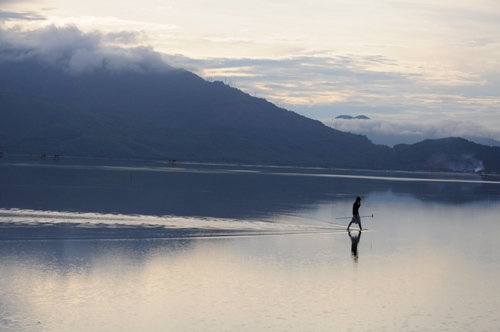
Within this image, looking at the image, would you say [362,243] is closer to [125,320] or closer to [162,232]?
[162,232]

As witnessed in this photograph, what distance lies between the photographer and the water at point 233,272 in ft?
62.6

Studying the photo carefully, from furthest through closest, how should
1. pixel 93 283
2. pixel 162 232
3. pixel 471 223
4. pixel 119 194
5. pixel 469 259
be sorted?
pixel 119 194 → pixel 471 223 → pixel 162 232 → pixel 469 259 → pixel 93 283

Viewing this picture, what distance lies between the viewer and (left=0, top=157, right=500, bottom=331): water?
19078mm

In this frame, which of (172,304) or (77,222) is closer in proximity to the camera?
(172,304)

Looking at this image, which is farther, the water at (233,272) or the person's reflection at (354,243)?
the person's reflection at (354,243)

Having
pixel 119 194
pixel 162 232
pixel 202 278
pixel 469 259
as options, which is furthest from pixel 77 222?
pixel 119 194

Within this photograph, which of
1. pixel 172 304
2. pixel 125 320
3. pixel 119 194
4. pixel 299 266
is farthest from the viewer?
pixel 119 194

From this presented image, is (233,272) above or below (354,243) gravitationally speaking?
below

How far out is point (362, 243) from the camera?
115ft

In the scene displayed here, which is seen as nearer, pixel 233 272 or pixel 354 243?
pixel 233 272

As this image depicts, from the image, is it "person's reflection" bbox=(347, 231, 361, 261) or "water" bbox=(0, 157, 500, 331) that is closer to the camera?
"water" bbox=(0, 157, 500, 331)

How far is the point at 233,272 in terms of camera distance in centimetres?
2523

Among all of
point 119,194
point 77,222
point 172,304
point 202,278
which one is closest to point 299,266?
point 202,278

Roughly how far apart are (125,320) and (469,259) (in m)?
17.7
